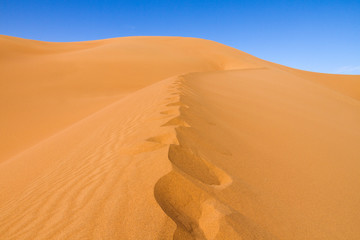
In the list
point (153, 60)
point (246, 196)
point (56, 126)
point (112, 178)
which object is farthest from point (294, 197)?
Answer: point (153, 60)

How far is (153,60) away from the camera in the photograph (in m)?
16.7

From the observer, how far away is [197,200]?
4.05 feet

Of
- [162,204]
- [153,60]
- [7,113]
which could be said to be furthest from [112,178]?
[153,60]

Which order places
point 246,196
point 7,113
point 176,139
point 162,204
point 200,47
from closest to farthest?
point 162,204 → point 246,196 → point 176,139 → point 7,113 → point 200,47

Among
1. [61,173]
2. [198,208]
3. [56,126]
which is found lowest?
[56,126]

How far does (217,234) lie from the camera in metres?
1.03

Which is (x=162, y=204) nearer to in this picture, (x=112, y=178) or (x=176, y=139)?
(x=112, y=178)

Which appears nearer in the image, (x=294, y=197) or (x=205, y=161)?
(x=294, y=197)

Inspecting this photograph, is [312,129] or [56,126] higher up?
[312,129]

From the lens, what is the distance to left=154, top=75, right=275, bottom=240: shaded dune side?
1047mm

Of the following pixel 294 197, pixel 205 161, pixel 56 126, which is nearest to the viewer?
pixel 294 197

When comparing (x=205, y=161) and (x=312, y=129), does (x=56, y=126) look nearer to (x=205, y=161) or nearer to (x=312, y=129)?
(x=205, y=161)

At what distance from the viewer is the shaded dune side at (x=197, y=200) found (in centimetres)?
105

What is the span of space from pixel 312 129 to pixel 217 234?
3.12m
